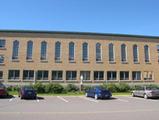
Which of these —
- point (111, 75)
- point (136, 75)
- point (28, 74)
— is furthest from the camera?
point (136, 75)

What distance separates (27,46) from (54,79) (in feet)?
27.0

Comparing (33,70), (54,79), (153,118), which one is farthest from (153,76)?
(153,118)

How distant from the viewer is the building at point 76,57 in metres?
48.6

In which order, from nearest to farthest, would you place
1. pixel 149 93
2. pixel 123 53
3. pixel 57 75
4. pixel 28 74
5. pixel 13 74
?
1. pixel 149 93
2. pixel 13 74
3. pixel 28 74
4. pixel 57 75
5. pixel 123 53

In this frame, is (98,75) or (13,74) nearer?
(13,74)

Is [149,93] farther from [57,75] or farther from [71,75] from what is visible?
[57,75]

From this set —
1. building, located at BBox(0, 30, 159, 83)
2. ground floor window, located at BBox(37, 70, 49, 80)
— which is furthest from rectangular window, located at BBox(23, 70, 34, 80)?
ground floor window, located at BBox(37, 70, 49, 80)

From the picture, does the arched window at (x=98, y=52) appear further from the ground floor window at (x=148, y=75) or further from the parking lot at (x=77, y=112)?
the parking lot at (x=77, y=112)

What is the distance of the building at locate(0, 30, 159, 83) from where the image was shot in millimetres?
48594

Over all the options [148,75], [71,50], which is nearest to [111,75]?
[148,75]

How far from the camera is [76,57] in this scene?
165 feet

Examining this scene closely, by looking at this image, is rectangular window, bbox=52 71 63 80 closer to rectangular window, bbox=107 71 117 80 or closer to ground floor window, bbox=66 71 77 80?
ground floor window, bbox=66 71 77 80

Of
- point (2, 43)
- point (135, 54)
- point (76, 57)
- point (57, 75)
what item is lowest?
point (57, 75)

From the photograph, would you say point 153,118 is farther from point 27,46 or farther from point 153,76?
point 153,76
